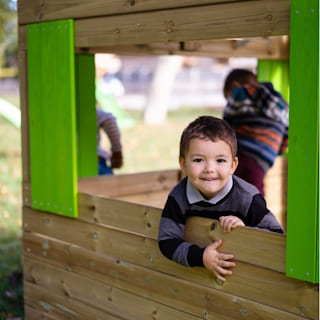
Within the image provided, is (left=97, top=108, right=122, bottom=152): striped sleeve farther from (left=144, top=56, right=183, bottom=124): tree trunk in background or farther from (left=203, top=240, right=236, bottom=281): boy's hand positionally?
(left=144, top=56, right=183, bottom=124): tree trunk in background

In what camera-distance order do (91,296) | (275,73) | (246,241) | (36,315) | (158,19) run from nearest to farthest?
(246,241) → (158,19) → (91,296) → (36,315) → (275,73)

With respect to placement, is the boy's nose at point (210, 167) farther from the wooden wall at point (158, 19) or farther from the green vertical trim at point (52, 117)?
the green vertical trim at point (52, 117)

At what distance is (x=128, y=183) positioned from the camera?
4.32m

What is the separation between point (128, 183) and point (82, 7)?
1396 millimetres

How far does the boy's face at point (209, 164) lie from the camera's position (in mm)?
2646

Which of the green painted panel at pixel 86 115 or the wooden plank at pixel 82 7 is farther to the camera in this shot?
the green painted panel at pixel 86 115

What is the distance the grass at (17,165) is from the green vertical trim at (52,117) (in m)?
1.25

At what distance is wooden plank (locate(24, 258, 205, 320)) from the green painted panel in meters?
0.85

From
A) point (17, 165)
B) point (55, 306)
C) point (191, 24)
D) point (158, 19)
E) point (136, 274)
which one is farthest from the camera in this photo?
point (17, 165)

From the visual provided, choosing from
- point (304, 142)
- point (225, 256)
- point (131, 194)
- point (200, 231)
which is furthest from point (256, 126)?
point (304, 142)

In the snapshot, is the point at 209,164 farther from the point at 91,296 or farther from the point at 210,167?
the point at 91,296

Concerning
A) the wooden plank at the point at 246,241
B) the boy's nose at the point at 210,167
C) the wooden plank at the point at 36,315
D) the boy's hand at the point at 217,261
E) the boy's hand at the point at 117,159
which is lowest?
the wooden plank at the point at 36,315

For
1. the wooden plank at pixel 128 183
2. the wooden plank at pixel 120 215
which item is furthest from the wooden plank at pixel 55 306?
the wooden plank at pixel 128 183

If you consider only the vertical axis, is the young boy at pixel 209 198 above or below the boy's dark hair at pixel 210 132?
below
